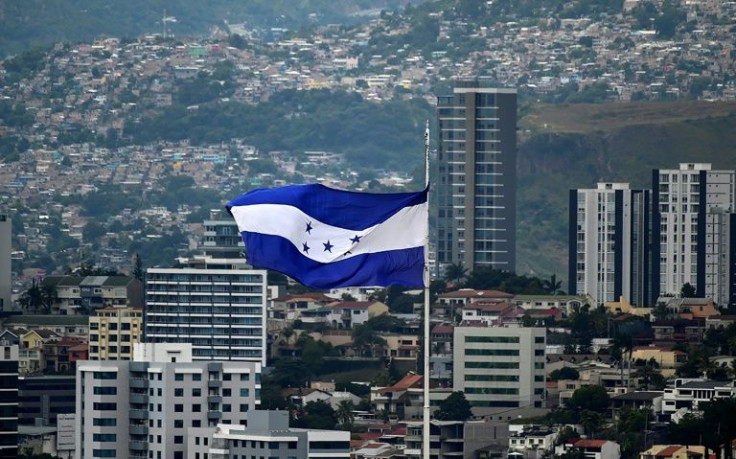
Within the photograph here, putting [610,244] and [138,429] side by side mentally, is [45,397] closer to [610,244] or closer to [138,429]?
[138,429]

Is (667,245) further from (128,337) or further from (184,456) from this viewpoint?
(184,456)


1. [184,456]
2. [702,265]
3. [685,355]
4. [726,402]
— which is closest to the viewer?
[184,456]

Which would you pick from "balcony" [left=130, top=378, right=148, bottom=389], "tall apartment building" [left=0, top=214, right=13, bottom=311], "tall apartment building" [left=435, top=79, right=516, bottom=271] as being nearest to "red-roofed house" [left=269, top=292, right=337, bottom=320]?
"tall apartment building" [left=0, top=214, right=13, bottom=311]

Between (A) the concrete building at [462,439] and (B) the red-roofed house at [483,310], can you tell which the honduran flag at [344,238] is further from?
(B) the red-roofed house at [483,310]

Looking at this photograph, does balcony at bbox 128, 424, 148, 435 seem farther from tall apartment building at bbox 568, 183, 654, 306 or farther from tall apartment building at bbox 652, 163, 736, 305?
tall apartment building at bbox 568, 183, 654, 306

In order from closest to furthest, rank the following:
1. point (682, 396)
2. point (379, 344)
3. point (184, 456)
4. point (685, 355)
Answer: point (184, 456) < point (682, 396) < point (685, 355) < point (379, 344)

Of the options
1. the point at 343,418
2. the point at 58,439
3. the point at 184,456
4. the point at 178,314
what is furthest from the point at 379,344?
the point at 184,456
